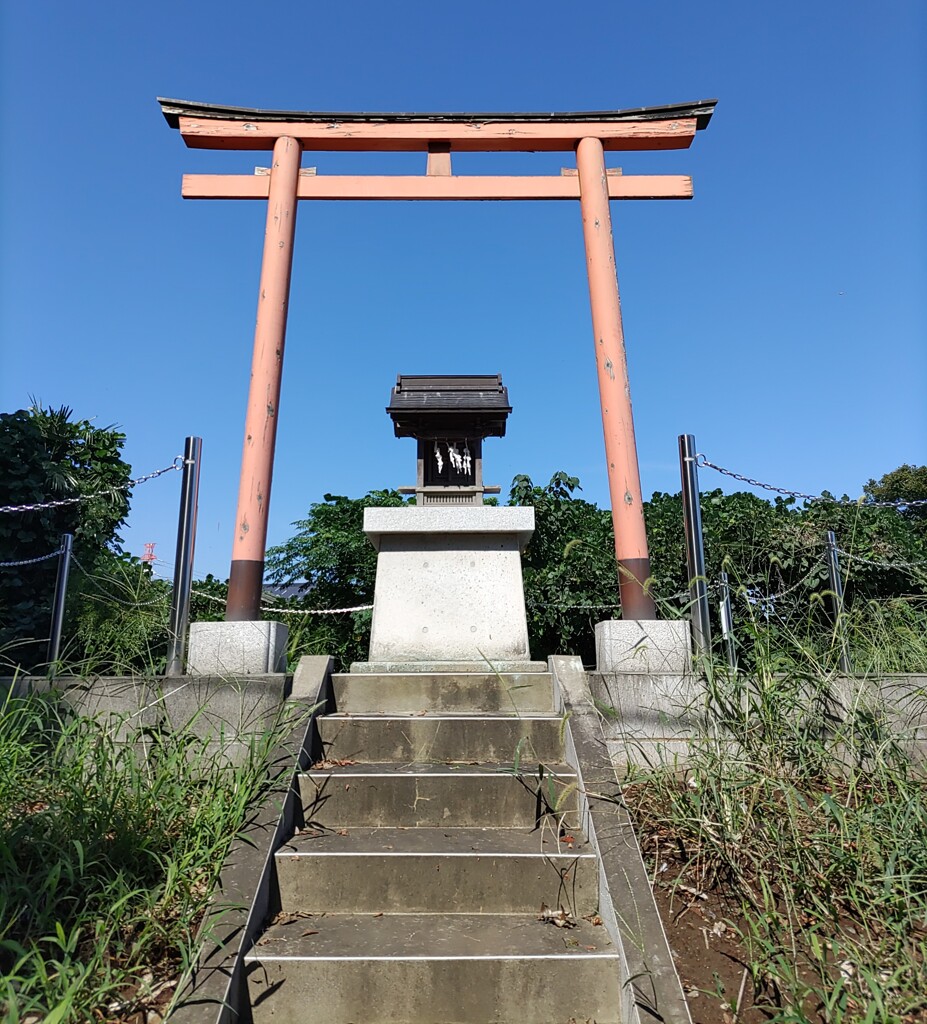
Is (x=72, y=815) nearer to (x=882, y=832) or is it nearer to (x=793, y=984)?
(x=793, y=984)

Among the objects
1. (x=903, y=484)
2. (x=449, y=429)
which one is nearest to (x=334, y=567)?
(x=449, y=429)

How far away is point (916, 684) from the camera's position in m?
3.04

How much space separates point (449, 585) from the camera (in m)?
4.32

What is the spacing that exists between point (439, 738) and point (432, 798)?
0.38 meters

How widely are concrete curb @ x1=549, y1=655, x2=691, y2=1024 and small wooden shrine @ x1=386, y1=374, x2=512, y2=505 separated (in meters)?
2.02

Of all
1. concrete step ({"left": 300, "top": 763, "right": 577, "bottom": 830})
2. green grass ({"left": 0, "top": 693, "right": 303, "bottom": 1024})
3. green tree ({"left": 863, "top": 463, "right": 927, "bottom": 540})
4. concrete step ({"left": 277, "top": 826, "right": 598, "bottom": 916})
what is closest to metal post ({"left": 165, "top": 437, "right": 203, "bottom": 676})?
green grass ({"left": 0, "top": 693, "right": 303, "bottom": 1024})

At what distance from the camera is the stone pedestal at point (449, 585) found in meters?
4.20

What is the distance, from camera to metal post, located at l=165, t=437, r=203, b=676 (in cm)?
337

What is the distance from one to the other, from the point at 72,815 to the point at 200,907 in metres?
0.53

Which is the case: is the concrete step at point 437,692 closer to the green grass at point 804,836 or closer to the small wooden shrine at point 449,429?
the green grass at point 804,836

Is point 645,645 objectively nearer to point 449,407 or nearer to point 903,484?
point 449,407

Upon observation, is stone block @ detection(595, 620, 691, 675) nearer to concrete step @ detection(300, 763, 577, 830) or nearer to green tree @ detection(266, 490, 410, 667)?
concrete step @ detection(300, 763, 577, 830)

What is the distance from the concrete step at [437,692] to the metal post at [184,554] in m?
0.78

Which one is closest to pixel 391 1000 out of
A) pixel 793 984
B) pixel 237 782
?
pixel 237 782
